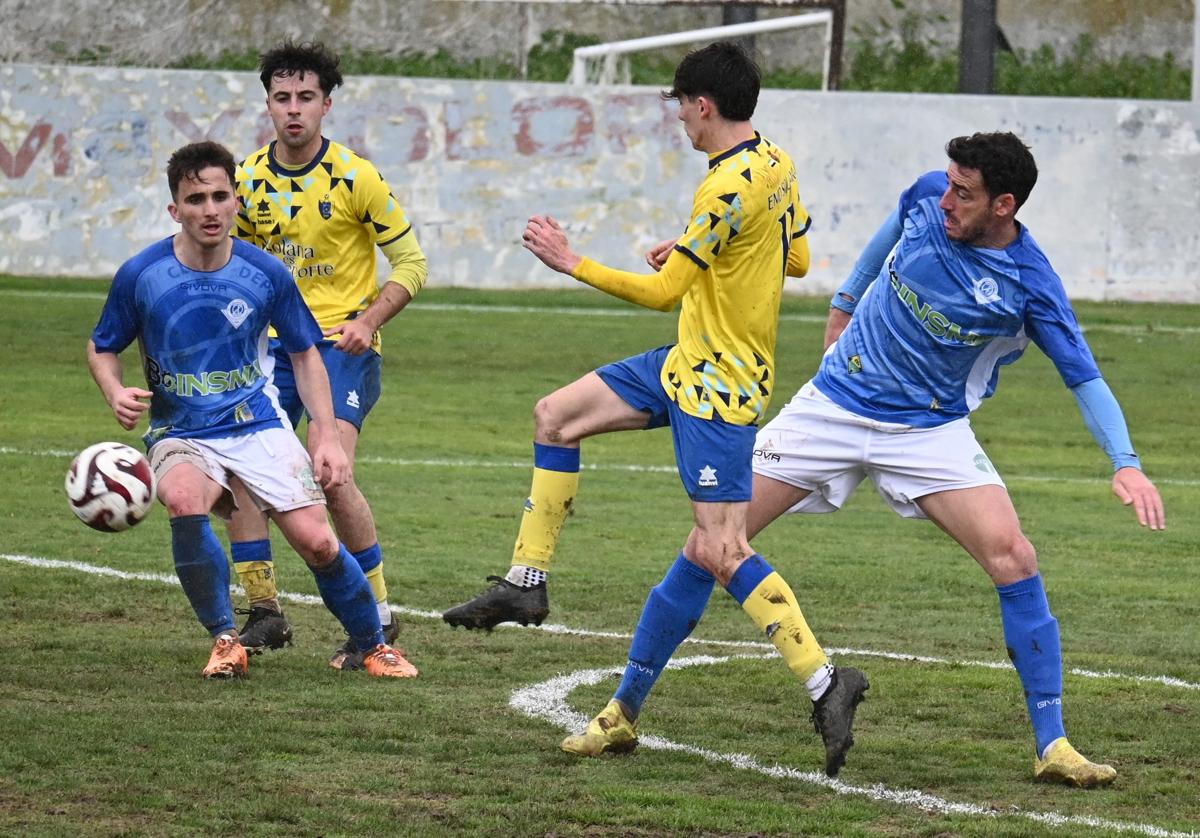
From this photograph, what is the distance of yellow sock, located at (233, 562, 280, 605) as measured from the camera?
7168mm

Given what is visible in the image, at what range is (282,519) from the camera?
6766 millimetres

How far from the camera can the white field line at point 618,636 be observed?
729cm

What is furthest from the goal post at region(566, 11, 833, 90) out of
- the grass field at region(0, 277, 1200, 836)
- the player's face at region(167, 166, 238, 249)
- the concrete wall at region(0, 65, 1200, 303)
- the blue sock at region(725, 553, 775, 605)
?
the blue sock at region(725, 553, 775, 605)

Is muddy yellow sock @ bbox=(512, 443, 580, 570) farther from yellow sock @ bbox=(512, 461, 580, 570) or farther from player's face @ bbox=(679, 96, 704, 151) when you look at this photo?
player's face @ bbox=(679, 96, 704, 151)

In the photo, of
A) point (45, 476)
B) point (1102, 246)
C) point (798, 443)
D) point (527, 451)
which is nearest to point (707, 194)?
point (798, 443)

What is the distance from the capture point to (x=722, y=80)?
19.0 ft

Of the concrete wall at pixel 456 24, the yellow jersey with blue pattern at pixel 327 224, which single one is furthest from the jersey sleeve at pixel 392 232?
the concrete wall at pixel 456 24

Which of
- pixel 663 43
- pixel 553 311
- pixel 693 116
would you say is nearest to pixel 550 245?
pixel 693 116

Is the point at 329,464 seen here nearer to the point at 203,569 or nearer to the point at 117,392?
the point at 203,569

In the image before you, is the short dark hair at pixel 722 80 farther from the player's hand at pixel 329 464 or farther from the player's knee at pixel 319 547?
the player's knee at pixel 319 547

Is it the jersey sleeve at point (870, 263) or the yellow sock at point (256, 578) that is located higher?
the jersey sleeve at point (870, 263)

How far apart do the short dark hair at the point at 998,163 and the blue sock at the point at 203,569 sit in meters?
2.79

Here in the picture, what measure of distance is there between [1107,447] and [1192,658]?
2289mm

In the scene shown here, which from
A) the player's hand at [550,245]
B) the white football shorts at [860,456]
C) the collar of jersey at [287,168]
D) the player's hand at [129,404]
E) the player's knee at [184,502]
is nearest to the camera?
the player's hand at [550,245]
